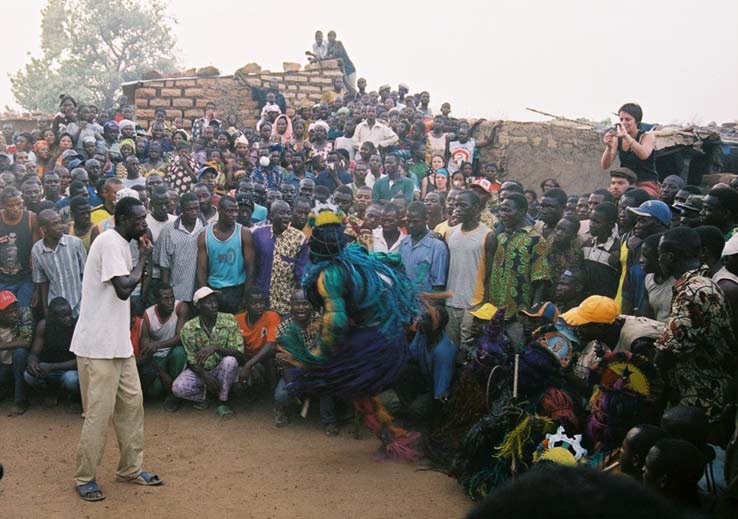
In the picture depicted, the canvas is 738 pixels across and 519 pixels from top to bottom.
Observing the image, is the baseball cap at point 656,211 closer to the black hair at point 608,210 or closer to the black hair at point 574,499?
the black hair at point 608,210

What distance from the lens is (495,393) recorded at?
18.0ft

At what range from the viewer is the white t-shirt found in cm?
489

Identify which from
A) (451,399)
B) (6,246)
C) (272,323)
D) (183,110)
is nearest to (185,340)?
(272,323)

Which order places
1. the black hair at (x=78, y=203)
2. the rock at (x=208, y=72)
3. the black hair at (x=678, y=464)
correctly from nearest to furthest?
the black hair at (x=678, y=464), the black hair at (x=78, y=203), the rock at (x=208, y=72)

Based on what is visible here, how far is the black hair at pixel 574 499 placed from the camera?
2.98 feet

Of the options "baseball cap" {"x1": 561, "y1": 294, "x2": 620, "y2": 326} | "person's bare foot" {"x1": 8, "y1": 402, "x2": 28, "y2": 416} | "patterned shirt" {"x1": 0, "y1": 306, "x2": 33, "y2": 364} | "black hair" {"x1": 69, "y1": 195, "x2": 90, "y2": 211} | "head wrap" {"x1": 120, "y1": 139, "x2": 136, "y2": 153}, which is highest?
"head wrap" {"x1": 120, "y1": 139, "x2": 136, "y2": 153}

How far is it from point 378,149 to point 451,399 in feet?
25.5

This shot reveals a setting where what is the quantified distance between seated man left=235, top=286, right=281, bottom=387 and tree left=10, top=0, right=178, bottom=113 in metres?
25.4

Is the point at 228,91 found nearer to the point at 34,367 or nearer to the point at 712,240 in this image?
the point at 34,367

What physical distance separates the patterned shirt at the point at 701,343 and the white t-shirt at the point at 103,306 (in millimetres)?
3130

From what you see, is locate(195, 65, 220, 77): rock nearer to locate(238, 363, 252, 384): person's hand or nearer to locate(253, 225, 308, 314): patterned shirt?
locate(253, 225, 308, 314): patterned shirt

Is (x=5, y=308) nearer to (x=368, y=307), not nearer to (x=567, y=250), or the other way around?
(x=368, y=307)

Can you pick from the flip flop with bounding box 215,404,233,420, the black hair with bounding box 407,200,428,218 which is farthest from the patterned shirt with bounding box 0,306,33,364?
the black hair with bounding box 407,200,428,218

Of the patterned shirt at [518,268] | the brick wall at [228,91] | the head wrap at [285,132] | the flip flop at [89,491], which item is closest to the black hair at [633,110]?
the patterned shirt at [518,268]
